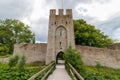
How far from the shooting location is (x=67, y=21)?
957 inches

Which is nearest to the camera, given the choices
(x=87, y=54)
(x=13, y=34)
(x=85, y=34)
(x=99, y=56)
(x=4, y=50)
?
(x=87, y=54)

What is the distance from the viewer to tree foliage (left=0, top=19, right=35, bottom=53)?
39.2m

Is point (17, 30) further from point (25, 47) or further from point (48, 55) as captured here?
point (48, 55)

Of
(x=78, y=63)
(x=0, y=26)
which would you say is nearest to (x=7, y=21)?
(x=0, y=26)

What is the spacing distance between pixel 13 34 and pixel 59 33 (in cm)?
1849

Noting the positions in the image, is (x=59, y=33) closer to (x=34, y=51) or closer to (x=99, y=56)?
(x=34, y=51)

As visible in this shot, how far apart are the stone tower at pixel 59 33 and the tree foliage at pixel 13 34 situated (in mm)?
16790

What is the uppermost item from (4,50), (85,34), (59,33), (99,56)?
(85,34)

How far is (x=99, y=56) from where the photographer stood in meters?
25.7

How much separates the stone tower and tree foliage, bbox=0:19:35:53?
16.8 meters

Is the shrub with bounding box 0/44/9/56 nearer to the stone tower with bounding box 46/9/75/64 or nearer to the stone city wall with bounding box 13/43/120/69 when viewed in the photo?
the stone city wall with bounding box 13/43/120/69

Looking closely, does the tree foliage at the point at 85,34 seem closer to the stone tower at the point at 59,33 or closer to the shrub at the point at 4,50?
the stone tower at the point at 59,33

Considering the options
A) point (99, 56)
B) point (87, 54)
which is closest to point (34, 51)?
point (87, 54)

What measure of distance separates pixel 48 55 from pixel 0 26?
20.5 m
